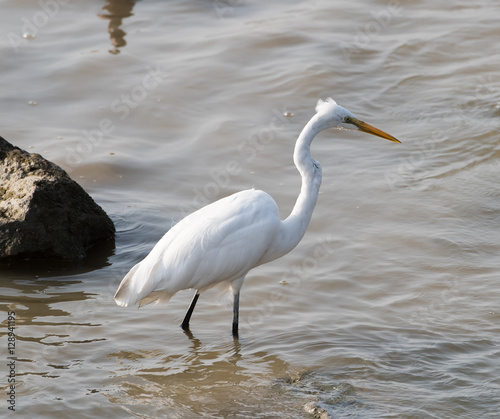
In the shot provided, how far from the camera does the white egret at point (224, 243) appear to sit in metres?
5.55

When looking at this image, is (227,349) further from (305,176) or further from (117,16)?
(117,16)

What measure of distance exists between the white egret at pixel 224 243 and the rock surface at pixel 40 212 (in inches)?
47.2

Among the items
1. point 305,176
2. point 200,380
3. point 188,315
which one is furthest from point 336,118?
point 200,380

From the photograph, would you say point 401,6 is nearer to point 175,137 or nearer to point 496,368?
point 175,137

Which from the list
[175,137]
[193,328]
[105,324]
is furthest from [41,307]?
[175,137]

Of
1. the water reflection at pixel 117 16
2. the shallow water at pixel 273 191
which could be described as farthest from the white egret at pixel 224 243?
the water reflection at pixel 117 16

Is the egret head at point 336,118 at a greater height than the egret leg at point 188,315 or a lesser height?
greater

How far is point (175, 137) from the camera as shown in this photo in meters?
9.61

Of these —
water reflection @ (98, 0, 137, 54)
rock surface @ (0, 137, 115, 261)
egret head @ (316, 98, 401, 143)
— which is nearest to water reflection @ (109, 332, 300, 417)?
rock surface @ (0, 137, 115, 261)

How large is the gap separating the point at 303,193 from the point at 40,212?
2202mm

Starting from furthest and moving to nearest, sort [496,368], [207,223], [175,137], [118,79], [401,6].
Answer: [401,6], [118,79], [175,137], [207,223], [496,368]

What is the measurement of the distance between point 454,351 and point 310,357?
1.01 metres

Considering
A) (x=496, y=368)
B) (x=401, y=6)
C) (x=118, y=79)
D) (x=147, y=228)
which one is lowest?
(x=496, y=368)

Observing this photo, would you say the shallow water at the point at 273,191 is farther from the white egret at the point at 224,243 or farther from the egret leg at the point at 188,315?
the white egret at the point at 224,243
